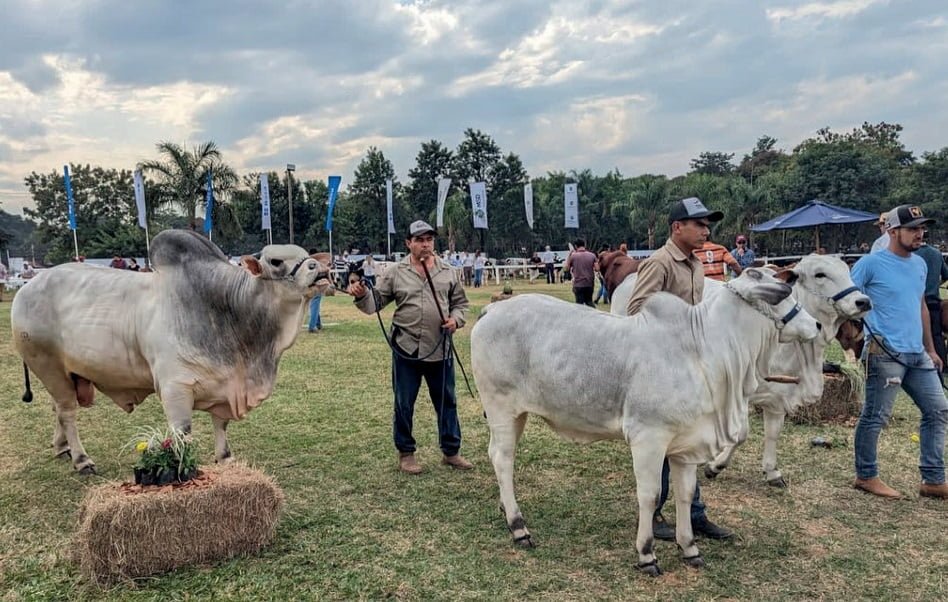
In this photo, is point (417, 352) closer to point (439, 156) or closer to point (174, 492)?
point (174, 492)

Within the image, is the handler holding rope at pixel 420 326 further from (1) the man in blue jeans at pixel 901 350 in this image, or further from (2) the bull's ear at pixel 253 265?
(1) the man in blue jeans at pixel 901 350

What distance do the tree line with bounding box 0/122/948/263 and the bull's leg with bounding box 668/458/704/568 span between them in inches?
1406

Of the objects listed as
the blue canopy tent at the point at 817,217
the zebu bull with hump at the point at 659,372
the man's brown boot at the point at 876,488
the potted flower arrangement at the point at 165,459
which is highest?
the blue canopy tent at the point at 817,217

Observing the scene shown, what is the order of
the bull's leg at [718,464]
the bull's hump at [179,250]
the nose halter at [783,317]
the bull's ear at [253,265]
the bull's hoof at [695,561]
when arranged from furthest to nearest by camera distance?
the bull's leg at [718,464]
the bull's hump at [179,250]
the bull's ear at [253,265]
the bull's hoof at [695,561]
the nose halter at [783,317]

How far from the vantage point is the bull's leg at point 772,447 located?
5.16 m

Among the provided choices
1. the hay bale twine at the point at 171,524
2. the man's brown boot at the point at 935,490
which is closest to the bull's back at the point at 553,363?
the hay bale twine at the point at 171,524

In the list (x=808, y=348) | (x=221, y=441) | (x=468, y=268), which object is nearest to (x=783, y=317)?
(x=808, y=348)

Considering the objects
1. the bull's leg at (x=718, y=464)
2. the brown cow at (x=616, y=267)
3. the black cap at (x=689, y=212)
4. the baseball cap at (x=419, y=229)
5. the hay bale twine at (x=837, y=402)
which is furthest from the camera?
the brown cow at (x=616, y=267)

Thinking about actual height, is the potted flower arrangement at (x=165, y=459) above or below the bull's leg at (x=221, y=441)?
above

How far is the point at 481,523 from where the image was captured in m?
4.47

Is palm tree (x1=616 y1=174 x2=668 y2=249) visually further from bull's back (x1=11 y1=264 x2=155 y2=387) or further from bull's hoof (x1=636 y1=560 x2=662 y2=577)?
bull's hoof (x1=636 y1=560 x2=662 y2=577)

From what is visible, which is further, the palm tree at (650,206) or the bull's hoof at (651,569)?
the palm tree at (650,206)

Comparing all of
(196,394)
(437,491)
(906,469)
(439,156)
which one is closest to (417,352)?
(437,491)

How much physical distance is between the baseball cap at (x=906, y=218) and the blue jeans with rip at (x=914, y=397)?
0.93m
